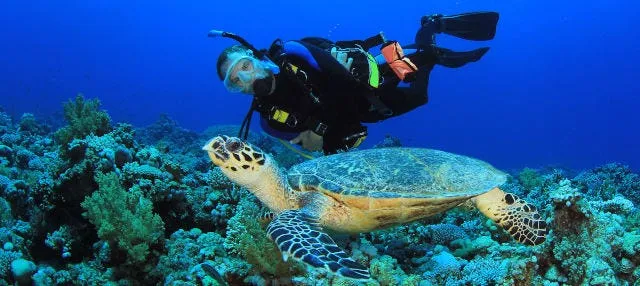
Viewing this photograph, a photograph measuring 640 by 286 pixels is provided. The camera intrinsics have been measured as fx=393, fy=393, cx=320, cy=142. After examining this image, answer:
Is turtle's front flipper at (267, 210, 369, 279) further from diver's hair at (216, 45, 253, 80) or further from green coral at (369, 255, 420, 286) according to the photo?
diver's hair at (216, 45, 253, 80)

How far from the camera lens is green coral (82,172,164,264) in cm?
314

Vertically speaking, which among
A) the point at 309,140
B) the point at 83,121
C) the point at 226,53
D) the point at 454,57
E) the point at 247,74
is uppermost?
the point at 83,121

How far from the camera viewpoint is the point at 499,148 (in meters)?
89.4

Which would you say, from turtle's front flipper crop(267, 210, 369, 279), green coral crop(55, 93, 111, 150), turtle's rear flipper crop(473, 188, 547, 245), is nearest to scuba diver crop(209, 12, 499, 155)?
turtle's rear flipper crop(473, 188, 547, 245)

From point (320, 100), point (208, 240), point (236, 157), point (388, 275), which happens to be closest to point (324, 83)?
point (320, 100)

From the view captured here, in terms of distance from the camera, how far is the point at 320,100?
4863mm

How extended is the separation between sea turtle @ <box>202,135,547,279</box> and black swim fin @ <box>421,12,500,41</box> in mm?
3558

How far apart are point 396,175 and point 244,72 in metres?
2.06

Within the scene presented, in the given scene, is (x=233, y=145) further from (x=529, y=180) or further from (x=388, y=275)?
(x=529, y=180)

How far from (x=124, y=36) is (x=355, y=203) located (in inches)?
5727

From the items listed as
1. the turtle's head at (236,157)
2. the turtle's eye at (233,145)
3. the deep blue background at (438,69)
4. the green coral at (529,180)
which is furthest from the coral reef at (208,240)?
the deep blue background at (438,69)

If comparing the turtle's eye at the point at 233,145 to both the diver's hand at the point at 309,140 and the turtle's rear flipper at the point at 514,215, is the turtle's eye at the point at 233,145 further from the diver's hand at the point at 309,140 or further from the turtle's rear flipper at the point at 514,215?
the turtle's rear flipper at the point at 514,215

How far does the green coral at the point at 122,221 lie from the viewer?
10.3ft

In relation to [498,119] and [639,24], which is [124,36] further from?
[639,24]
